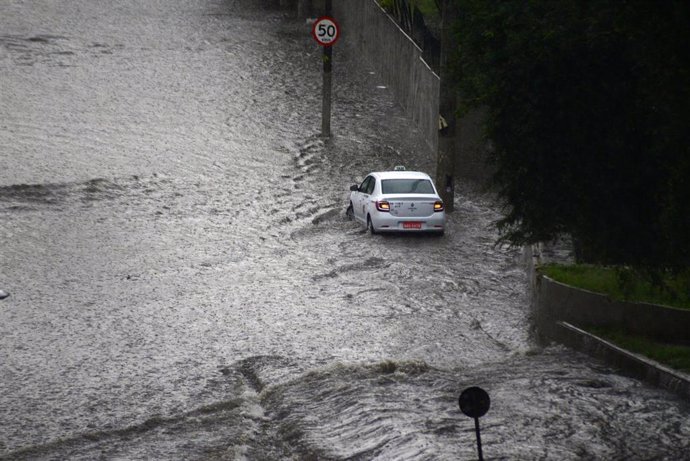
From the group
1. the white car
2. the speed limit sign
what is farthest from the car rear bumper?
the speed limit sign

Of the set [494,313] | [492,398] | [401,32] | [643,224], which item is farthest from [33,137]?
[643,224]

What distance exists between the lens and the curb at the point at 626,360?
50.0ft

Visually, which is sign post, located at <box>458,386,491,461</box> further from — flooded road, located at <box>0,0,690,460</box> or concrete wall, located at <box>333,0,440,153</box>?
concrete wall, located at <box>333,0,440,153</box>

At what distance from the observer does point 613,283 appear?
1886 cm

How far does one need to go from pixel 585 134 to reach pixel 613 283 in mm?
6148

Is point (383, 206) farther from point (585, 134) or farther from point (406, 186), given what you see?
point (585, 134)

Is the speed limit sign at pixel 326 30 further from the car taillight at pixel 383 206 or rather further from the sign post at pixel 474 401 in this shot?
the sign post at pixel 474 401

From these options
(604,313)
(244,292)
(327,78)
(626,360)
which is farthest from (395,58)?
(626,360)

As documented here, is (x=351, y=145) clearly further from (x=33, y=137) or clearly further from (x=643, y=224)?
(x=643, y=224)

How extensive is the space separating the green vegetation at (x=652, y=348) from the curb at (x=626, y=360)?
0.13 metres

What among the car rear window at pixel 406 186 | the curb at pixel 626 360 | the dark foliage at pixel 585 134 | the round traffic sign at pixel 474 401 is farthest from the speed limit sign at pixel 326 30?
the round traffic sign at pixel 474 401

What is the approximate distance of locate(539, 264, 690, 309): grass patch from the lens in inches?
688

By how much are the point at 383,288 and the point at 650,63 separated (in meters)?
11.3

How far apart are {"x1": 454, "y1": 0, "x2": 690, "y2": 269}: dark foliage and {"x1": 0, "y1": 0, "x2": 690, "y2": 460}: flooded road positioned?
251 centimetres
